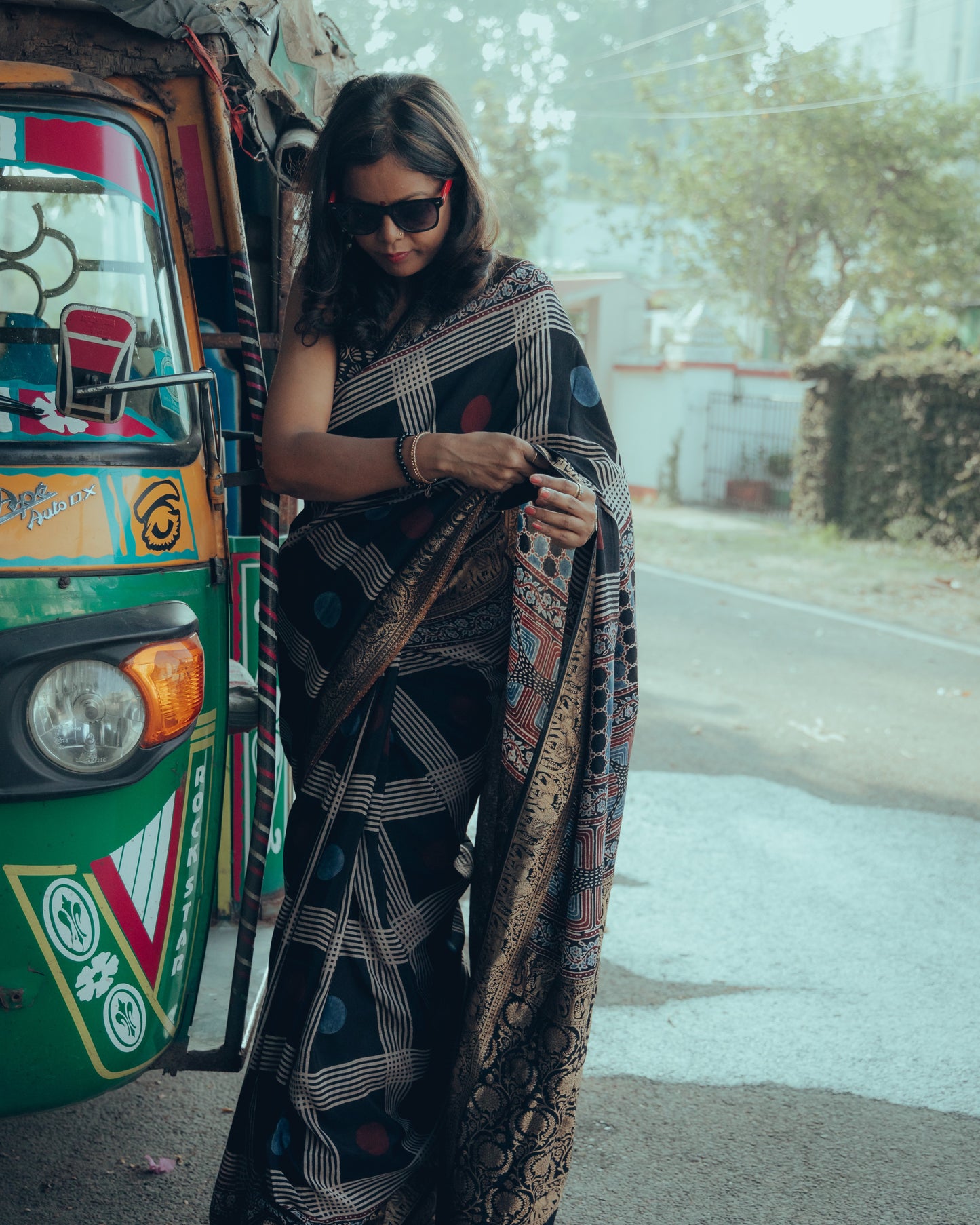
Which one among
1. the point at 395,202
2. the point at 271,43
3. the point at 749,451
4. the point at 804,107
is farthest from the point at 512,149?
the point at 395,202

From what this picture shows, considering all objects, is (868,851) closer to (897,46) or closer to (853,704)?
(853,704)

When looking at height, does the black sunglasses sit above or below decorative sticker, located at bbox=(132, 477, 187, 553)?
above

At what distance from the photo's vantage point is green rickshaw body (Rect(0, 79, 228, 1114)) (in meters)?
1.83

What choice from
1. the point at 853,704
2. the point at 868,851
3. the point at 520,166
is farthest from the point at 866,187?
the point at 868,851

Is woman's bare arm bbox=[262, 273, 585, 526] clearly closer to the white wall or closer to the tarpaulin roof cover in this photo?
the tarpaulin roof cover

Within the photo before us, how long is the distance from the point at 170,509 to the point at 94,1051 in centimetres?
89

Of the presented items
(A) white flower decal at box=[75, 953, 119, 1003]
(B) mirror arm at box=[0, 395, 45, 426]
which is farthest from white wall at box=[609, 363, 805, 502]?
(A) white flower decal at box=[75, 953, 119, 1003]

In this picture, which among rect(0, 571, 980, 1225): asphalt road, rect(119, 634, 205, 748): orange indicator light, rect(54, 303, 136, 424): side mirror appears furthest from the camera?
rect(0, 571, 980, 1225): asphalt road

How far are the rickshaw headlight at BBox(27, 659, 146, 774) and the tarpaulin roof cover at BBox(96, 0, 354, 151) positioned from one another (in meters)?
1.09

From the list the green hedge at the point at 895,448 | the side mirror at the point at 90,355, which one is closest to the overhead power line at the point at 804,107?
the green hedge at the point at 895,448

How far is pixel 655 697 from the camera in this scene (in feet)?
22.1

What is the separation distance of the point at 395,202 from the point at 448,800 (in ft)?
3.38

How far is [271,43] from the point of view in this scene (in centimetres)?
250

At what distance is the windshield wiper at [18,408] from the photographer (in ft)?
6.13
